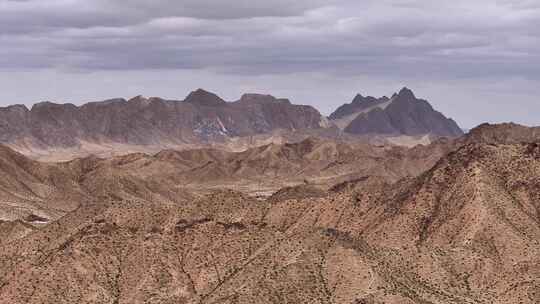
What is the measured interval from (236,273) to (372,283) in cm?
2487

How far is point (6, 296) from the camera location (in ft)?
506

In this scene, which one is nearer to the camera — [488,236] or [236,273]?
[236,273]

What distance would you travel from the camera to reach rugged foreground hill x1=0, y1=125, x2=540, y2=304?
481 feet

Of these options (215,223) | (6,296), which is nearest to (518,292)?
(215,223)

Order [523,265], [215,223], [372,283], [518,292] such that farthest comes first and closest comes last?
[215,223], [523,265], [518,292], [372,283]

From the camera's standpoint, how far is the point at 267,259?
502 feet

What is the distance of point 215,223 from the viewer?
17562cm

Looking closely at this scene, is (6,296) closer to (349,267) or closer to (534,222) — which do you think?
(349,267)

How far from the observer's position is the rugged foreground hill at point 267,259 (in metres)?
146

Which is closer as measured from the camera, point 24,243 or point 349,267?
point 349,267

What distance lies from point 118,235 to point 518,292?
67.5m

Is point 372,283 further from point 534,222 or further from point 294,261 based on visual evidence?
point 534,222

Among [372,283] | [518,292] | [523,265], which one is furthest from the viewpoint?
[523,265]

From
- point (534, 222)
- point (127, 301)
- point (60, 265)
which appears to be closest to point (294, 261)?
point (127, 301)
